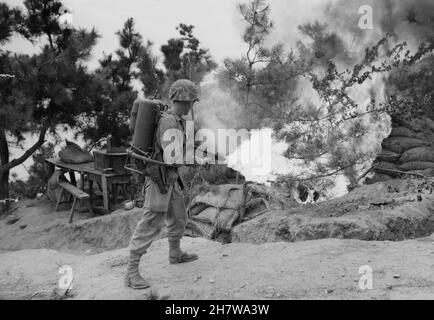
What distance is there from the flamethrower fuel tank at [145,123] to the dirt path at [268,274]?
1.22m

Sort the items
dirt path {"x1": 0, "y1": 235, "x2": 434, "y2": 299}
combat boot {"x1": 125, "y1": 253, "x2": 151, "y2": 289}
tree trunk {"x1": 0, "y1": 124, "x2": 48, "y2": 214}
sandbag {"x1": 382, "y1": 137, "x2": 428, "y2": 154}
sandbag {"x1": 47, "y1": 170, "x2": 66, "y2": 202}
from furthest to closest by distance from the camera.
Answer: sandbag {"x1": 47, "y1": 170, "x2": 66, "y2": 202} → tree trunk {"x1": 0, "y1": 124, "x2": 48, "y2": 214} → sandbag {"x1": 382, "y1": 137, "x2": 428, "y2": 154} → combat boot {"x1": 125, "y1": 253, "x2": 151, "y2": 289} → dirt path {"x1": 0, "y1": 235, "x2": 434, "y2": 299}

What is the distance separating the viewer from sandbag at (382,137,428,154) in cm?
818

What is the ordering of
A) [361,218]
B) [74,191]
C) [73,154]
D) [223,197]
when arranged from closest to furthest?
[361,218] < [223,197] < [74,191] < [73,154]

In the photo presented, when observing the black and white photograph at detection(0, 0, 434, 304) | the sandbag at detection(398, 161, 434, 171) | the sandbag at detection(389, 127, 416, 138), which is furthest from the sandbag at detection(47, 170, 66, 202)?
the sandbag at detection(398, 161, 434, 171)

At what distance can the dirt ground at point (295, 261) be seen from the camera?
396cm

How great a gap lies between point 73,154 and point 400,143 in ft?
24.2

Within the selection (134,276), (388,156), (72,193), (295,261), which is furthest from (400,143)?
(72,193)

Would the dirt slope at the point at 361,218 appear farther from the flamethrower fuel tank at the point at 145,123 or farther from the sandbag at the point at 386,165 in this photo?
the flamethrower fuel tank at the point at 145,123

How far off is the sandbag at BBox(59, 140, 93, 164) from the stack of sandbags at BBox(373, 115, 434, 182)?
676 centimetres

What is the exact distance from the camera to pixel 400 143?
827cm

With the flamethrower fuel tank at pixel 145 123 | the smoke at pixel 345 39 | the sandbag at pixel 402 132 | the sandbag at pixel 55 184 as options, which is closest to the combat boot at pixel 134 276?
the flamethrower fuel tank at pixel 145 123

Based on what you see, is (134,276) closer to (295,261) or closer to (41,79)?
(295,261)

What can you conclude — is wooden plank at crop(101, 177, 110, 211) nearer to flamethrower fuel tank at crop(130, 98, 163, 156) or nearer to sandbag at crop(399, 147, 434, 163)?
sandbag at crop(399, 147, 434, 163)

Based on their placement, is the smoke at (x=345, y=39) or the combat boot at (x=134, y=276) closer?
the combat boot at (x=134, y=276)
